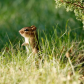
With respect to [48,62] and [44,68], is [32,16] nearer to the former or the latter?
[48,62]

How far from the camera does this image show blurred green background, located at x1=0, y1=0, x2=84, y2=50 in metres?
6.96

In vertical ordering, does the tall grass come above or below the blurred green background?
below

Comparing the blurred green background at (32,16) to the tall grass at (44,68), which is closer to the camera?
the tall grass at (44,68)

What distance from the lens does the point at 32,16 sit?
7.84 m

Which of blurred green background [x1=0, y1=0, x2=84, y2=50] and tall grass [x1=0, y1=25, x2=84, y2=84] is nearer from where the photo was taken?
tall grass [x1=0, y1=25, x2=84, y2=84]

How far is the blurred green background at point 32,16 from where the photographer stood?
6.96m

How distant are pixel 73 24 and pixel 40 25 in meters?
1.00

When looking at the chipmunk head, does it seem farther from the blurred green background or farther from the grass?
the blurred green background

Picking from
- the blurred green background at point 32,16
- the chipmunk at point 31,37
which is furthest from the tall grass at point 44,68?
the blurred green background at point 32,16

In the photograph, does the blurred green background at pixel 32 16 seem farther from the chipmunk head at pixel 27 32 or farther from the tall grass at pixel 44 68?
the tall grass at pixel 44 68

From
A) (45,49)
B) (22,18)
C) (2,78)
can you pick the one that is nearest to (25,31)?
(45,49)

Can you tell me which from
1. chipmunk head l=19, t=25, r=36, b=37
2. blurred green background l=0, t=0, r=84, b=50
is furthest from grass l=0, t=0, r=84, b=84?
chipmunk head l=19, t=25, r=36, b=37

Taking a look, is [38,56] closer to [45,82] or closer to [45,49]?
[45,49]

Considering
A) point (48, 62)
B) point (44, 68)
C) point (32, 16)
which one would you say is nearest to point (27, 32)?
point (48, 62)
